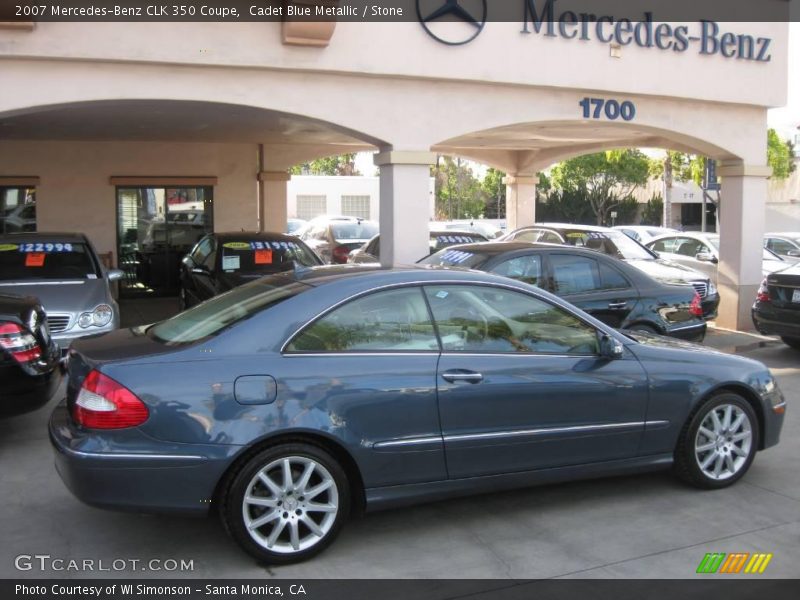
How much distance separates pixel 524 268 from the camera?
8664mm

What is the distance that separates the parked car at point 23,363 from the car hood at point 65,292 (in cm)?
185

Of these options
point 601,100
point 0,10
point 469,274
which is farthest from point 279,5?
point 469,274

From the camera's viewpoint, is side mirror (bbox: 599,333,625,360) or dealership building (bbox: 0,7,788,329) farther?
dealership building (bbox: 0,7,788,329)

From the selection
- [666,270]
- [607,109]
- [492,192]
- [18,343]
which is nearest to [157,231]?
[607,109]

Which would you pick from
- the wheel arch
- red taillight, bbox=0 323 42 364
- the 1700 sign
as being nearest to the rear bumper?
the 1700 sign

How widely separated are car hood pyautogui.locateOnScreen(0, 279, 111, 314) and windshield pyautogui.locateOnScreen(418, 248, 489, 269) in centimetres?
346

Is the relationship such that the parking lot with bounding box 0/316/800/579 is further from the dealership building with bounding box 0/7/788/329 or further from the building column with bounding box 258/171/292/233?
the building column with bounding box 258/171/292/233

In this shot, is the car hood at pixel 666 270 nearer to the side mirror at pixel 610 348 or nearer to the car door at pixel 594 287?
the car door at pixel 594 287

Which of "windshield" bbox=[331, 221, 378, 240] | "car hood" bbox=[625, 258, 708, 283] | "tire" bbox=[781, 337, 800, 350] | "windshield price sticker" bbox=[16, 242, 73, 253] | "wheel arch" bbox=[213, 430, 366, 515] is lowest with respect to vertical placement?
"tire" bbox=[781, 337, 800, 350]

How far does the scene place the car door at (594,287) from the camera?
28.7 feet

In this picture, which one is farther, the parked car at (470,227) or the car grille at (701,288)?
the parked car at (470,227)

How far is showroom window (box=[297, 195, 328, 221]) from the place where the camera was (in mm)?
38463

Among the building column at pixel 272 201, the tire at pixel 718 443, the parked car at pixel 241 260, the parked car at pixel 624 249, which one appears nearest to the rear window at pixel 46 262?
the parked car at pixel 241 260

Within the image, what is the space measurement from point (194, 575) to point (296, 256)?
763cm
